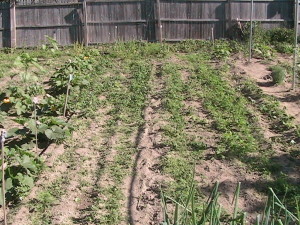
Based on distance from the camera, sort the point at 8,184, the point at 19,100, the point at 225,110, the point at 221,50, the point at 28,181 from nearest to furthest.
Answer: the point at 8,184
the point at 28,181
the point at 225,110
the point at 19,100
the point at 221,50

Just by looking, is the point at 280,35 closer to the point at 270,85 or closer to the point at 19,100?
the point at 270,85

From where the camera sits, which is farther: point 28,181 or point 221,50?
point 221,50

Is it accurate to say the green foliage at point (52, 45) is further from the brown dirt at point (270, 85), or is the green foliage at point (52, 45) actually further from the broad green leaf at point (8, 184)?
the broad green leaf at point (8, 184)

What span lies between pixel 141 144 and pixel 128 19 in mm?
7840

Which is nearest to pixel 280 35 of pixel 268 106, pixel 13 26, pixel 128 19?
pixel 128 19

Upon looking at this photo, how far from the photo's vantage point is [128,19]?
13367 mm

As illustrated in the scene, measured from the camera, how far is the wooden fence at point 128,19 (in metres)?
13.3

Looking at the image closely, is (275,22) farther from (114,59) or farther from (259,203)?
(259,203)

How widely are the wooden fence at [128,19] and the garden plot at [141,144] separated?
347 centimetres

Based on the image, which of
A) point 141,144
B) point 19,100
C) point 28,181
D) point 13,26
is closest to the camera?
point 28,181

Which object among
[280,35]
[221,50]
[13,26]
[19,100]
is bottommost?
[19,100]

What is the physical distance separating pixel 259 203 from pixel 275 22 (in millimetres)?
9539

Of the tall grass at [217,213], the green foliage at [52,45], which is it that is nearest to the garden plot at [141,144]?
the green foliage at [52,45]

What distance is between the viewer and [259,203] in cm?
466
